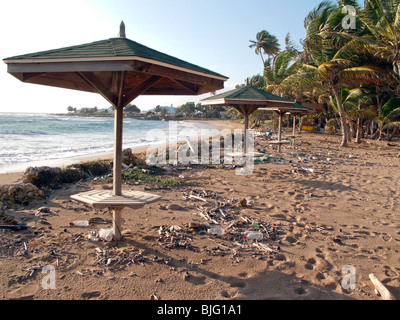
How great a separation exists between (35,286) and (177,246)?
1.59 m

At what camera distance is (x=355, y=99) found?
1784cm

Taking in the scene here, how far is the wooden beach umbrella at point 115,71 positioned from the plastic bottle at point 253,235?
1.41 meters

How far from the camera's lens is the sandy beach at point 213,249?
2699 mm

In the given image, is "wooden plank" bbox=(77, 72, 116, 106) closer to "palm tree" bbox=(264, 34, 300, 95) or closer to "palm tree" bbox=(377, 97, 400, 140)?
"palm tree" bbox=(377, 97, 400, 140)

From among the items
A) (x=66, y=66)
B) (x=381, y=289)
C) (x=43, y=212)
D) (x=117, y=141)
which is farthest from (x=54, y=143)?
(x=381, y=289)

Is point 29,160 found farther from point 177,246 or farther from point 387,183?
point 387,183

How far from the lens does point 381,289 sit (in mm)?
2682

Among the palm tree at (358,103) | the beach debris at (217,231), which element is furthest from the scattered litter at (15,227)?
the palm tree at (358,103)

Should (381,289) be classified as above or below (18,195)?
below

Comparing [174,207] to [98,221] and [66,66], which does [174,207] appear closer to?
[98,221]

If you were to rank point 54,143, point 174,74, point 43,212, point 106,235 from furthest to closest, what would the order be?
point 54,143 < point 43,212 < point 106,235 < point 174,74

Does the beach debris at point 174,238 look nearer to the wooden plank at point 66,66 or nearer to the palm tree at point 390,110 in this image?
the wooden plank at point 66,66

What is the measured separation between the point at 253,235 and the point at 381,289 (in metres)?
1.58
